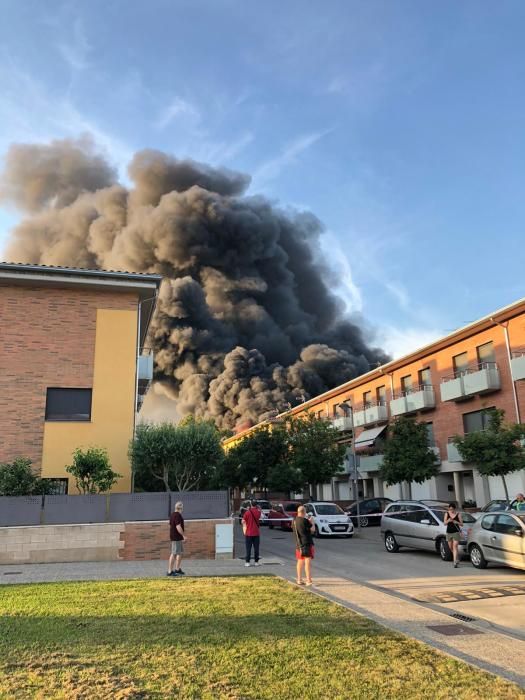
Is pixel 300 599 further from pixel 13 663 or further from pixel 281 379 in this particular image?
pixel 281 379

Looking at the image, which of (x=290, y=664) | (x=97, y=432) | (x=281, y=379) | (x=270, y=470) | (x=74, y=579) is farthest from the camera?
(x=281, y=379)

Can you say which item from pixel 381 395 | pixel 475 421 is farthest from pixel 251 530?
pixel 381 395

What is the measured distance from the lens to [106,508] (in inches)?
541

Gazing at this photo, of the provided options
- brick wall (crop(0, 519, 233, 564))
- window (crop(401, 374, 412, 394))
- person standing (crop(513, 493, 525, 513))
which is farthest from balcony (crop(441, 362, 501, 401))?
brick wall (crop(0, 519, 233, 564))

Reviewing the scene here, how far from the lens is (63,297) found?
1962 centimetres

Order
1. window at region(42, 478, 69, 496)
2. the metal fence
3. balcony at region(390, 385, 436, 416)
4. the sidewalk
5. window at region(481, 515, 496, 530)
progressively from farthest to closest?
balcony at region(390, 385, 436, 416)
window at region(42, 478, 69, 496)
the metal fence
window at region(481, 515, 496, 530)
the sidewalk

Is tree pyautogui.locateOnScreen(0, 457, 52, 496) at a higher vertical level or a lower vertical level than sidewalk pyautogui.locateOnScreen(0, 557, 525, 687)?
higher

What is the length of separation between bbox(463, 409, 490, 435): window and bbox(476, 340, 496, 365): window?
2384mm

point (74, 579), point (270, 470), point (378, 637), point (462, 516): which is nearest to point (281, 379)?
point (270, 470)

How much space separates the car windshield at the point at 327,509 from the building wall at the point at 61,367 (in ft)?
23.8

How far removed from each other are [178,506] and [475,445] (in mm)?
13047

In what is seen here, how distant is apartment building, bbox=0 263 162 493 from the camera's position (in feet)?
60.3

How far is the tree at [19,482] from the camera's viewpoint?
1560 cm

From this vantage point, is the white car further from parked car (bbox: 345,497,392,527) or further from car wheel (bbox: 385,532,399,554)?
parked car (bbox: 345,497,392,527)
